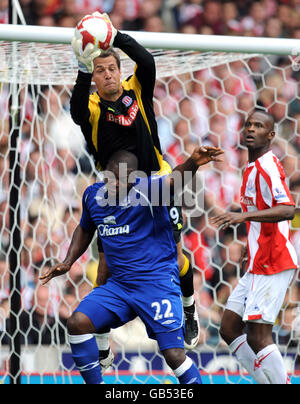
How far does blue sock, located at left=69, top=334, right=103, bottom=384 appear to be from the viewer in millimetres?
3490

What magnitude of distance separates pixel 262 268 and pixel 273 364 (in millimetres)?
558

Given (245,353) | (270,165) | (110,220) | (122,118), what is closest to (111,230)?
(110,220)

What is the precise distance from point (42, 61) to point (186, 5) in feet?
9.91

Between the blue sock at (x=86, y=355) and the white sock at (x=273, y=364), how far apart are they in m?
1.02

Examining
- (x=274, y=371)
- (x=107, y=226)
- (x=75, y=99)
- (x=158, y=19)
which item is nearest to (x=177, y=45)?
(x=75, y=99)

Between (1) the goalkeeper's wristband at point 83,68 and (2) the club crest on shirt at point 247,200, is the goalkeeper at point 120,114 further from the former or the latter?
(2) the club crest on shirt at point 247,200

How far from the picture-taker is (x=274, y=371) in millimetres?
3973

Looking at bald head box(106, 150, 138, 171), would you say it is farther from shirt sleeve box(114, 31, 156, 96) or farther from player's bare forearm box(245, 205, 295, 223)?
player's bare forearm box(245, 205, 295, 223)

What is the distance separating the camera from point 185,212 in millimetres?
5980

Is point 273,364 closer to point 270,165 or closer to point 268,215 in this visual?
point 268,215

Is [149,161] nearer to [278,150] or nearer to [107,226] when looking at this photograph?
[107,226]

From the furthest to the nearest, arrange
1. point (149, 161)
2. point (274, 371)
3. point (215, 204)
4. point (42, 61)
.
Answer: point (215, 204), point (42, 61), point (274, 371), point (149, 161)

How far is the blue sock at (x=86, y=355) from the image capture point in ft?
11.5
